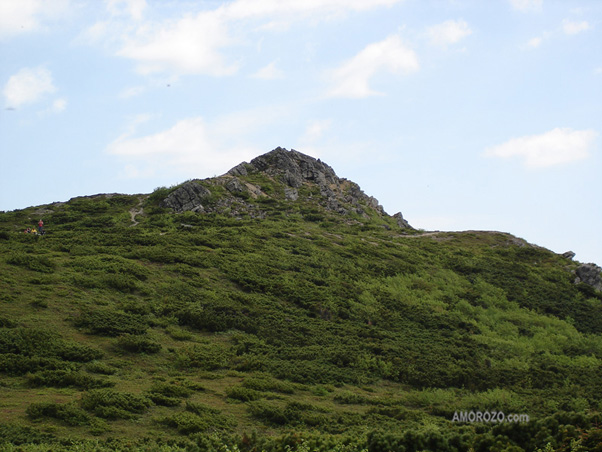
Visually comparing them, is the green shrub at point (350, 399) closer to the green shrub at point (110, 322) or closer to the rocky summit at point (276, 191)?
the green shrub at point (110, 322)

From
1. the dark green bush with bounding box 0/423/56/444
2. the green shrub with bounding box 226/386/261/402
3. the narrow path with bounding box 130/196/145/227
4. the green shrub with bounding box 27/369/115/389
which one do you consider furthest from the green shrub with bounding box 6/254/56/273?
the narrow path with bounding box 130/196/145/227

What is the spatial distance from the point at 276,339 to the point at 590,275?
3848 centimetres

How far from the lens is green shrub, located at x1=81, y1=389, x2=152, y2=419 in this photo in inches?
604

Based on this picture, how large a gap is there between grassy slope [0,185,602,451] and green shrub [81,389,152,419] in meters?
0.05

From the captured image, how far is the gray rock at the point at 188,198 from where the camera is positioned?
57672mm

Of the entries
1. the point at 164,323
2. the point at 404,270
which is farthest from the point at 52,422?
the point at 404,270

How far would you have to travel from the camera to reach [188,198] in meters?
59.2

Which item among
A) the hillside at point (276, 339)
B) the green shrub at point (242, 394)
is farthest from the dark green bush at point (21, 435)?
the green shrub at point (242, 394)

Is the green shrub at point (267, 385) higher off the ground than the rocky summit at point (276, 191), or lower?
lower

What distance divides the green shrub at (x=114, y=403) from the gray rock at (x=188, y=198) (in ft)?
136

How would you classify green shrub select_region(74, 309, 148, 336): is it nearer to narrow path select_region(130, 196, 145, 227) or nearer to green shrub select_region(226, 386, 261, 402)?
green shrub select_region(226, 386, 261, 402)

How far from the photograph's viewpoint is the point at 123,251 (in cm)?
3638

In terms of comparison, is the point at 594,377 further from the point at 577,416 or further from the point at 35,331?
the point at 35,331

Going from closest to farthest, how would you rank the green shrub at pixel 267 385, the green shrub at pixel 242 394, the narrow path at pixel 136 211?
the green shrub at pixel 242 394
the green shrub at pixel 267 385
the narrow path at pixel 136 211
